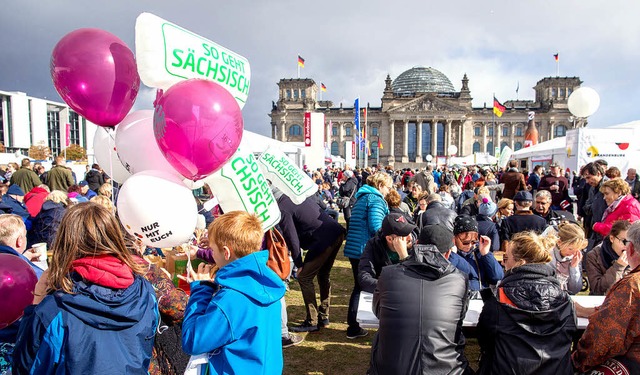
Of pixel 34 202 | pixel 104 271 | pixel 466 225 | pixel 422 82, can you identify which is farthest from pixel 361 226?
pixel 422 82

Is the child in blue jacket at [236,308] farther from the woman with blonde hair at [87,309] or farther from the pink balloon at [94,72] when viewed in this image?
the pink balloon at [94,72]

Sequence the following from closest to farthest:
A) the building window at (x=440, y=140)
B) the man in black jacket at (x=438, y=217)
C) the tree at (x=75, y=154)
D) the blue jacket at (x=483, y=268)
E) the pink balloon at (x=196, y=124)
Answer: the pink balloon at (x=196, y=124)
the blue jacket at (x=483, y=268)
the man in black jacket at (x=438, y=217)
the tree at (x=75, y=154)
the building window at (x=440, y=140)

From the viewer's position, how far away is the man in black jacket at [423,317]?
6.77ft

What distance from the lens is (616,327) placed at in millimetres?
2047

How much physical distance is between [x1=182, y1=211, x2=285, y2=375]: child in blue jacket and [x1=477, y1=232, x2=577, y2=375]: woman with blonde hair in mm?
1206

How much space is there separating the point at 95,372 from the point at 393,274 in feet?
4.85

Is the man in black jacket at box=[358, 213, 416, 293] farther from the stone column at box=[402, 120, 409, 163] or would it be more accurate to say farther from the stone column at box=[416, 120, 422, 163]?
the stone column at box=[416, 120, 422, 163]

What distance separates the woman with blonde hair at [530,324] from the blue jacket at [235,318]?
1.22 meters

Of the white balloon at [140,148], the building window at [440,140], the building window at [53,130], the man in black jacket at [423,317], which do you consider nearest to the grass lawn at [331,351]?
the man in black jacket at [423,317]

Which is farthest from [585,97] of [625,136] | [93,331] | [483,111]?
[483,111]

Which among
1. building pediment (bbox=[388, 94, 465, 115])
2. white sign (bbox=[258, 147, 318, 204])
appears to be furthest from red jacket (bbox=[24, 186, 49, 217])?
building pediment (bbox=[388, 94, 465, 115])

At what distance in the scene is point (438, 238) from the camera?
Result: 261cm

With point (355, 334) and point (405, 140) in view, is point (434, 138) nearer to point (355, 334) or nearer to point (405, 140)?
point (405, 140)

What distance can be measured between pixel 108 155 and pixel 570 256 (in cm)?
391
